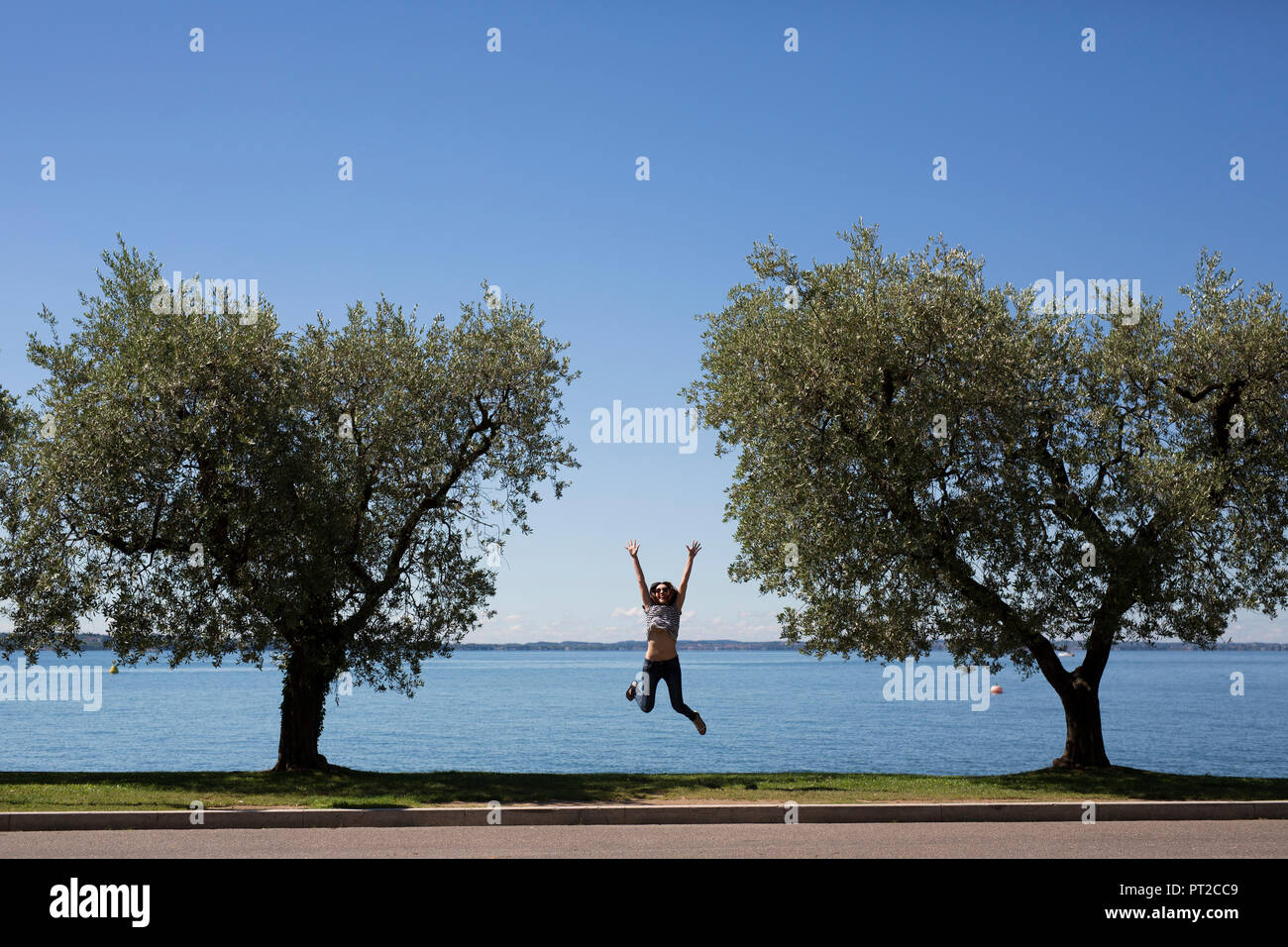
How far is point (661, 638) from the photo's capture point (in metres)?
12.8

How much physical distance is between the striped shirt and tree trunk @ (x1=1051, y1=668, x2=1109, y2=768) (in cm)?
1314

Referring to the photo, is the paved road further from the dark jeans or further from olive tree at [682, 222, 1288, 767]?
olive tree at [682, 222, 1288, 767]

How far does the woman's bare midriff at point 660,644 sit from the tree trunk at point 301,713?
11.6 meters

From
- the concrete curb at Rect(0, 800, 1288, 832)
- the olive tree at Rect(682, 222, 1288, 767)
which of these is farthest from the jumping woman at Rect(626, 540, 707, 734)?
the olive tree at Rect(682, 222, 1288, 767)

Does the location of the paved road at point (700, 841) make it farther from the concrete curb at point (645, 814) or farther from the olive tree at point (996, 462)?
the olive tree at point (996, 462)

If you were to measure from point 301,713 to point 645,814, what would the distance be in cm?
1027

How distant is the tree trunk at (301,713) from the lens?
22.2m

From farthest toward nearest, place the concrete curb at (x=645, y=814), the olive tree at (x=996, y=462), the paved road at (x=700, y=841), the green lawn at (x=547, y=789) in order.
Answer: the olive tree at (x=996, y=462), the green lawn at (x=547, y=789), the concrete curb at (x=645, y=814), the paved road at (x=700, y=841)

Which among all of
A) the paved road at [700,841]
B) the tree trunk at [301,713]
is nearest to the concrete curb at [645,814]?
the paved road at [700,841]

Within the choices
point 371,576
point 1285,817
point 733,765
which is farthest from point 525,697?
point 1285,817

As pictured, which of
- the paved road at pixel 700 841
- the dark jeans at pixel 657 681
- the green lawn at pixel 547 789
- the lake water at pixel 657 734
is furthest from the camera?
the lake water at pixel 657 734

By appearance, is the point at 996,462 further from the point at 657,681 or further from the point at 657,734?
the point at 657,734

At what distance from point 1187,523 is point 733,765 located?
33.0 m
